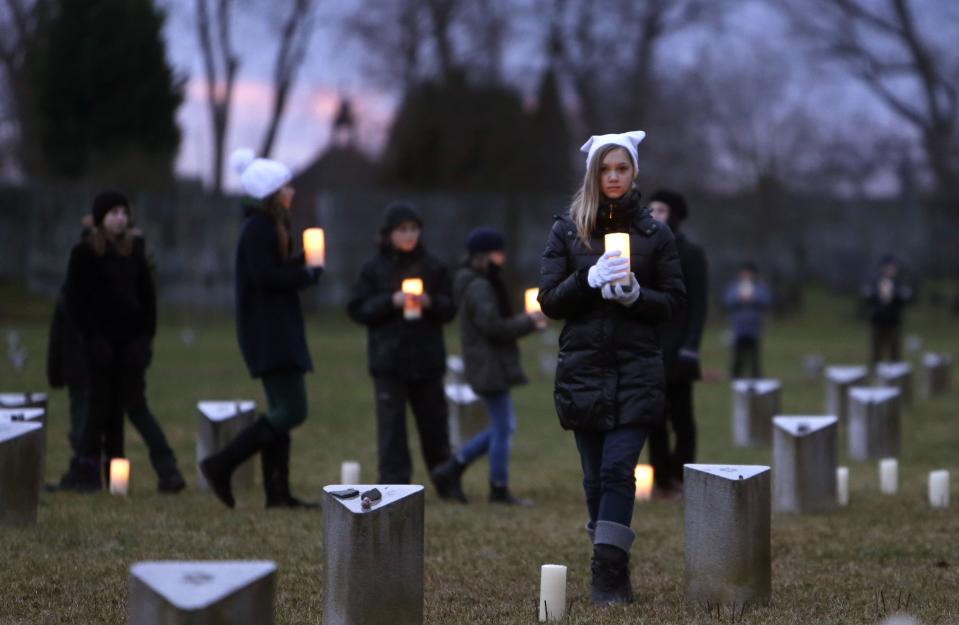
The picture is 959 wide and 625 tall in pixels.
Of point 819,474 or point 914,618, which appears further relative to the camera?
point 819,474

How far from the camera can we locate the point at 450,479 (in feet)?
35.1

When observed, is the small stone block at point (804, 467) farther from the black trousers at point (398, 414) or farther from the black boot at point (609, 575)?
the black boot at point (609, 575)

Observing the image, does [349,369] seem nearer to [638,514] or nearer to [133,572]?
[638,514]

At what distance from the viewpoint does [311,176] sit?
73.6 metres

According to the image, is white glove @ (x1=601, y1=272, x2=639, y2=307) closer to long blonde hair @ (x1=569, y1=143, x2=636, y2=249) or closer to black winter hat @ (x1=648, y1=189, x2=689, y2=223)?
long blonde hair @ (x1=569, y1=143, x2=636, y2=249)

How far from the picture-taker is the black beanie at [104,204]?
32.8 ft

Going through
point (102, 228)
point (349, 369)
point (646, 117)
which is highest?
point (646, 117)

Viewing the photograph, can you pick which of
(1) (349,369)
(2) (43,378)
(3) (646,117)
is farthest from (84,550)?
(3) (646,117)

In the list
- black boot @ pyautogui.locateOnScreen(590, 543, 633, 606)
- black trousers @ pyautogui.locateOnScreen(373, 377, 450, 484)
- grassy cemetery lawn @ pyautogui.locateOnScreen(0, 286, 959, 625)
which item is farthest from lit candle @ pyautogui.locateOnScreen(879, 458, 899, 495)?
black boot @ pyautogui.locateOnScreen(590, 543, 633, 606)

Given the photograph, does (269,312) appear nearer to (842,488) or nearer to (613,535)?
(613,535)

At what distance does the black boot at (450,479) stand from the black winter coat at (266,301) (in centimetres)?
174

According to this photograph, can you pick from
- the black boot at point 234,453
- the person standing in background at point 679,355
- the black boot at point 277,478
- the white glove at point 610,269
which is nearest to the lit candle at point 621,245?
the white glove at point 610,269

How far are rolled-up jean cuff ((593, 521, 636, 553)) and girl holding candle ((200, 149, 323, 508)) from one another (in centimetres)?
298

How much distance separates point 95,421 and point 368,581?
4968mm
